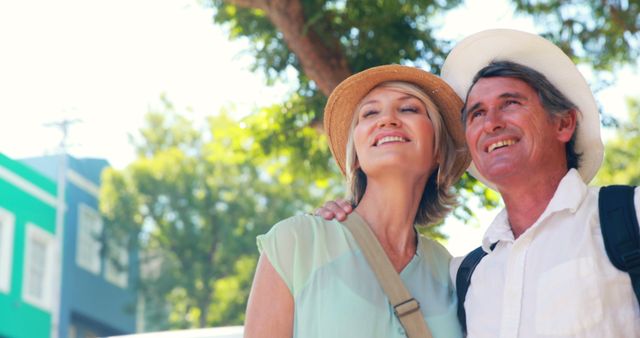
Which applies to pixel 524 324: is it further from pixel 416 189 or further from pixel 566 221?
pixel 416 189

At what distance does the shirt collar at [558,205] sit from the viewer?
3901mm

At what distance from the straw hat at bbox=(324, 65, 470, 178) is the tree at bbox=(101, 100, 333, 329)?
25.1m

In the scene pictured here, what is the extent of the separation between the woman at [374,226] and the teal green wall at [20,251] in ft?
78.0

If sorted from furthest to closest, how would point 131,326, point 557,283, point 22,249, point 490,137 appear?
point 131,326 < point 22,249 < point 490,137 < point 557,283

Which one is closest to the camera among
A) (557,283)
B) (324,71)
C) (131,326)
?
(557,283)

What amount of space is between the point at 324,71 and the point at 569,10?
207 centimetres

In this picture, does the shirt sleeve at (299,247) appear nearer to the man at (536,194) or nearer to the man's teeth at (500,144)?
the man at (536,194)

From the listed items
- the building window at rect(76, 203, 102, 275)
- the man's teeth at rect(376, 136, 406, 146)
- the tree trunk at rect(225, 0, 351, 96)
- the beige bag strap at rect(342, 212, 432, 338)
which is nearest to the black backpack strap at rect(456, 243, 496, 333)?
the beige bag strap at rect(342, 212, 432, 338)

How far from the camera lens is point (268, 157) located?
953cm

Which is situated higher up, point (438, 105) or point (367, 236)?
point (438, 105)

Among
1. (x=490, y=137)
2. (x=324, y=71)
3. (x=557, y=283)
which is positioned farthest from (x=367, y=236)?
(x=324, y=71)

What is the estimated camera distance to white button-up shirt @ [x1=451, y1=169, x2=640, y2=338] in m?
3.58

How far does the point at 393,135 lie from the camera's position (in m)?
4.53

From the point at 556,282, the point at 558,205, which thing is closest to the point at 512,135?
the point at 558,205
